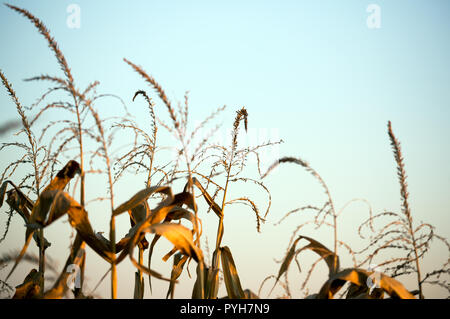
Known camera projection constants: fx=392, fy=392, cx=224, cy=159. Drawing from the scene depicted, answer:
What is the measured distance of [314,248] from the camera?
2184 millimetres

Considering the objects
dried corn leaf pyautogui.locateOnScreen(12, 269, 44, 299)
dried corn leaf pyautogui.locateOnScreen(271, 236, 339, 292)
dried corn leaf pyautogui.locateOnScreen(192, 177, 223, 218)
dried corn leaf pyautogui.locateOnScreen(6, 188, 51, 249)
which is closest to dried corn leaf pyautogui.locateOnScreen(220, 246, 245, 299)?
dried corn leaf pyautogui.locateOnScreen(192, 177, 223, 218)

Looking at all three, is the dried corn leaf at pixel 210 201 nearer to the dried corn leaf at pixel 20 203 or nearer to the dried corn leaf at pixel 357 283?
the dried corn leaf at pixel 357 283

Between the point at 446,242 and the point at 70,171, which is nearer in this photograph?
the point at 446,242

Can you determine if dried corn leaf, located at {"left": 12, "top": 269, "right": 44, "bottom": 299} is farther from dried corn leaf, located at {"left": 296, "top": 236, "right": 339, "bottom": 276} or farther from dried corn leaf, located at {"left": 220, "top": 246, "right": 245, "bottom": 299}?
dried corn leaf, located at {"left": 296, "top": 236, "right": 339, "bottom": 276}

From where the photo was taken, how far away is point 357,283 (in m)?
2.00

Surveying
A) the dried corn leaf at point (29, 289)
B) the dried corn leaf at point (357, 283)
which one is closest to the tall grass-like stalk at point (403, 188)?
the dried corn leaf at point (357, 283)

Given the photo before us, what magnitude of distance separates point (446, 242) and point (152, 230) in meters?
1.53

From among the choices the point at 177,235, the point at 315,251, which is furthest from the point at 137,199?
the point at 315,251

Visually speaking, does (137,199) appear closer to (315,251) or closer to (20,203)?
(315,251)
